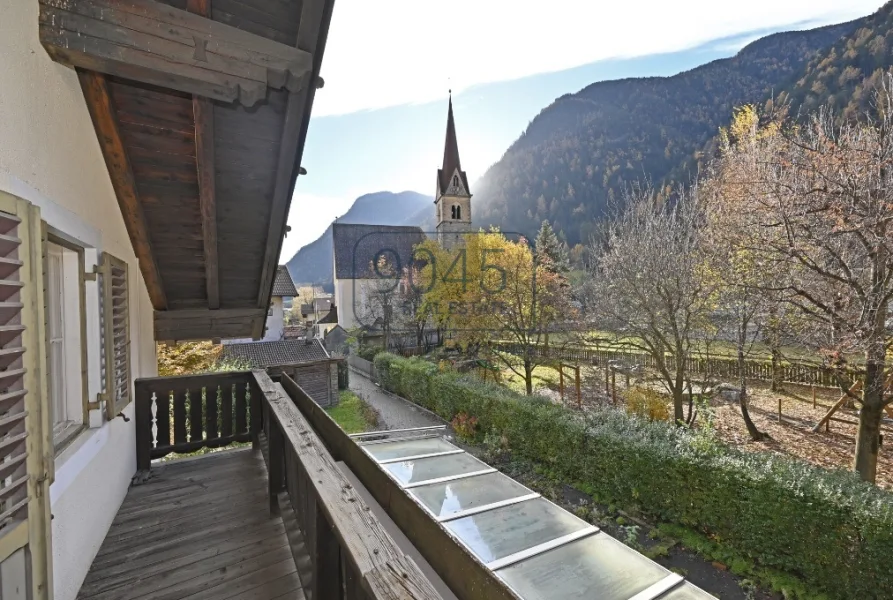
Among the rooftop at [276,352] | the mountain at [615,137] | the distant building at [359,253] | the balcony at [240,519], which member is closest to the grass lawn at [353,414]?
the rooftop at [276,352]

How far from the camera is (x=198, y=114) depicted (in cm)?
238

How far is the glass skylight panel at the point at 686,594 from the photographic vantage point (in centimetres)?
305

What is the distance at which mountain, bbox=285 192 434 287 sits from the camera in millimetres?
84688

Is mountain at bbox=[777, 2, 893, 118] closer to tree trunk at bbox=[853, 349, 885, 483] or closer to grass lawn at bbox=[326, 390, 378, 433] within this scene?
tree trunk at bbox=[853, 349, 885, 483]

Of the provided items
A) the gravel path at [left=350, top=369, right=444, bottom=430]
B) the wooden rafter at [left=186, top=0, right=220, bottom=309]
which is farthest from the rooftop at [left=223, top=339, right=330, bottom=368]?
the wooden rafter at [left=186, top=0, right=220, bottom=309]

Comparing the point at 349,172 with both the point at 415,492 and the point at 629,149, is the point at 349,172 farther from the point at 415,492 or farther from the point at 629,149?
the point at 629,149

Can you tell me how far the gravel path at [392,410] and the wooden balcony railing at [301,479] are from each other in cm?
827

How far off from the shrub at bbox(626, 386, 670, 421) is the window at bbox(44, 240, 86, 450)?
28.8 feet

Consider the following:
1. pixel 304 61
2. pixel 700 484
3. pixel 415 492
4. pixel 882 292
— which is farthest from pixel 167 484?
pixel 882 292

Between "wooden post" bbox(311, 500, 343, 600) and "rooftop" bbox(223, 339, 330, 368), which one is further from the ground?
"wooden post" bbox(311, 500, 343, 600)

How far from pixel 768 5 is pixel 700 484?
9710 millimetres

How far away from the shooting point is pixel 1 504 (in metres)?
1.25

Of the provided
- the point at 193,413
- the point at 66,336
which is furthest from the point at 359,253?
the point at 66,336

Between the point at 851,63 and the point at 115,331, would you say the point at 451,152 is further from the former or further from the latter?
the point at 115,331
